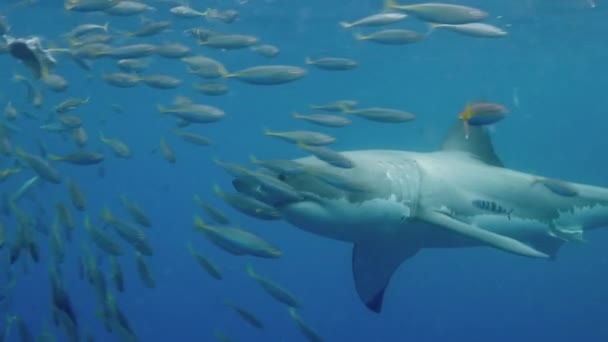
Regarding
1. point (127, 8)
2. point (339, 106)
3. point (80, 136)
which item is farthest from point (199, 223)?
point (127, 8)

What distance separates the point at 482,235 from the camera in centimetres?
469

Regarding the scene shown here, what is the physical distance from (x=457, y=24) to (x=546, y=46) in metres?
30.5

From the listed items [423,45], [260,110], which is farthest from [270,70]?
[260,110]

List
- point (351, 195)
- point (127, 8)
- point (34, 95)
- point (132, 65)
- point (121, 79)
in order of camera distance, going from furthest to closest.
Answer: point (34, 95), point (132, 65), point (121, 79), point (127, 8), point (351, 195)

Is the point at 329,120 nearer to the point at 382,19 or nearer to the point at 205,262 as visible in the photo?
the point at 382,19

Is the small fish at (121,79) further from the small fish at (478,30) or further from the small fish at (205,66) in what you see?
the small fish at (478,30)

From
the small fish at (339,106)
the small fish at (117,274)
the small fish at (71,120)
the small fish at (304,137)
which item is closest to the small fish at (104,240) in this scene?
the small fish at (117,274)

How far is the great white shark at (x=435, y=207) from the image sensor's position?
480 centimetres

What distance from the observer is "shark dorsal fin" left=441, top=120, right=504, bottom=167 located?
6.77 m

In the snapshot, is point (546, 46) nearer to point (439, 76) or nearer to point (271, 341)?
point (439, 76)

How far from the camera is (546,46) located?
33750 mm

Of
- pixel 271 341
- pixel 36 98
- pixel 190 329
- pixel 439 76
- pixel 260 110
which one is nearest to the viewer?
pixel 36 98

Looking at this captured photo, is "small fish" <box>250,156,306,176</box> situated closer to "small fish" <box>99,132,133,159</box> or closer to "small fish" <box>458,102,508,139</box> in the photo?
"small fish" <box>458,102,508,139</box>

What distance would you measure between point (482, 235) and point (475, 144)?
2.32 metres
